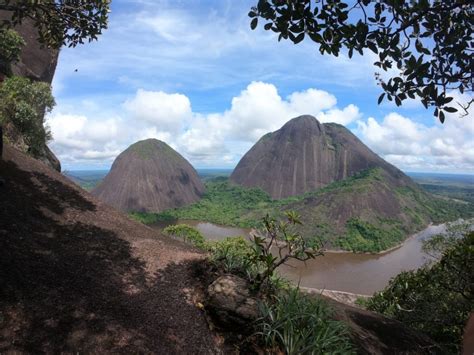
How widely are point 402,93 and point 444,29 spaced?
0.88 meters

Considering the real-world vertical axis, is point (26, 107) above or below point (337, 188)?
above

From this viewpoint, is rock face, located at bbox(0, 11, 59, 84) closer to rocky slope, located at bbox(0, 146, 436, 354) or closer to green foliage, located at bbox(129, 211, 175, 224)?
rocky slope, located at bbox(0, 146, 436, 354)

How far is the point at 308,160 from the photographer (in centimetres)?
10819

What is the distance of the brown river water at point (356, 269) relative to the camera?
38.9m

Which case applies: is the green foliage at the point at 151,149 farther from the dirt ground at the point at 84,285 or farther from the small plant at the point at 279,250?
the small plant at the point at 279,250

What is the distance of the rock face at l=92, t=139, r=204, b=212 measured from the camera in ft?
297

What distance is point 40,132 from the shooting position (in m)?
14.9

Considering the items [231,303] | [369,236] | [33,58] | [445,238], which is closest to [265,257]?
[231,303]

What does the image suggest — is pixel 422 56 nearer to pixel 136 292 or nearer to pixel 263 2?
pixel 263 2

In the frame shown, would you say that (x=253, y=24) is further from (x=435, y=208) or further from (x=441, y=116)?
(x=435, y=208)

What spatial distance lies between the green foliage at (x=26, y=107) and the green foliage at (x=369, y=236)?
54.2 meters

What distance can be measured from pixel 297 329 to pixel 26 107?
1437cm

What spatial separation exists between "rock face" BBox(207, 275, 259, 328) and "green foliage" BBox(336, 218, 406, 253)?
56811 millimetres

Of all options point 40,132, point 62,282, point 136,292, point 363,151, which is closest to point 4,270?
point 62,282
